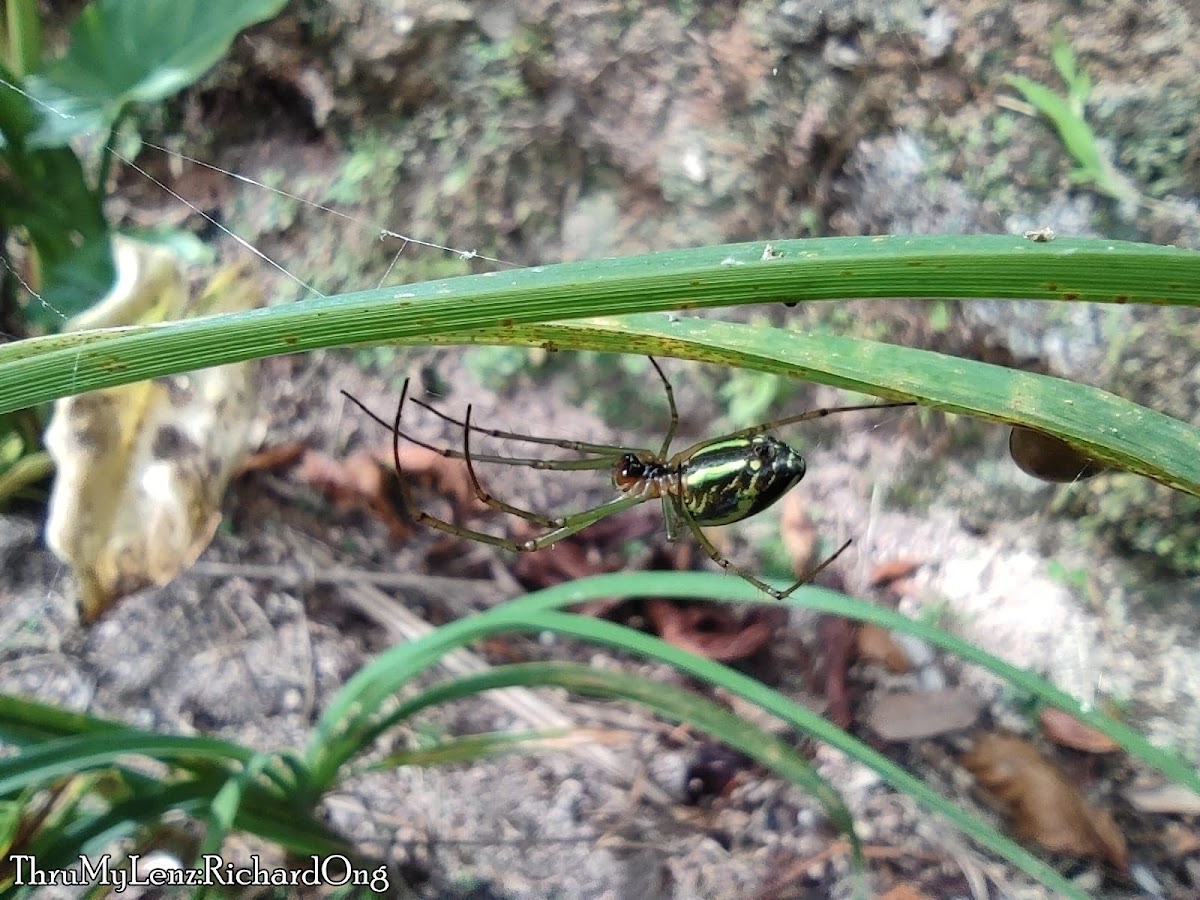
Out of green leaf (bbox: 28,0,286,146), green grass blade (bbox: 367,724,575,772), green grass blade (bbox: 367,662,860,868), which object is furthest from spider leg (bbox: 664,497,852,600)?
green leaf (bbox: 28,0,286,146)

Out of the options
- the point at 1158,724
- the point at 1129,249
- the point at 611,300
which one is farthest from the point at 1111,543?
the point at 611,300

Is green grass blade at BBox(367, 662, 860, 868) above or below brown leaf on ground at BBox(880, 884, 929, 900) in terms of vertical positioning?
above

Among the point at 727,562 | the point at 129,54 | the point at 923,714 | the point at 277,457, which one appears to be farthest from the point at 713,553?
the point at 129,54

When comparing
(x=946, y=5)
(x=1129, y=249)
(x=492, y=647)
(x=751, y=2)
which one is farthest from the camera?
(x=492, y=647)

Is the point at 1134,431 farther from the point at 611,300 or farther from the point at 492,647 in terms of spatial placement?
the point at 492,647

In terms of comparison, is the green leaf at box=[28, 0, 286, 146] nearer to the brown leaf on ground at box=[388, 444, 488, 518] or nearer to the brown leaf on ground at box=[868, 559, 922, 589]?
the brown leaf on ground at box=[388, 444, 488, 518]

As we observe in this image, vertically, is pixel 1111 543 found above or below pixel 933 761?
above

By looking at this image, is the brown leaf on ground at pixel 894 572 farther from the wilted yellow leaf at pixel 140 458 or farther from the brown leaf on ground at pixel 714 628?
the wilted yellow leaf at pixel 140 458
